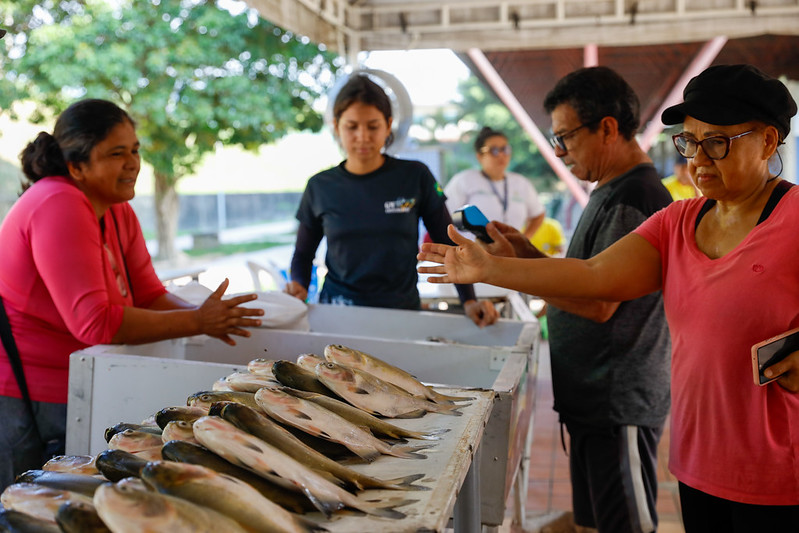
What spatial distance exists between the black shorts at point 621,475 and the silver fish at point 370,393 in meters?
0.95

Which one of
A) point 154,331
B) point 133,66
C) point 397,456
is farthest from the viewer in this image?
point 133,66

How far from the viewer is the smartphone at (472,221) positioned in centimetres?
236

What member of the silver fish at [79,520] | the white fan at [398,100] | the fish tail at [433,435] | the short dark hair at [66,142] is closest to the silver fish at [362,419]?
the fish tail at [433,435]

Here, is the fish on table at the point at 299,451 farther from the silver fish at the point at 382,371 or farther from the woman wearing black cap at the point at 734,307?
the woman wearing black cap at the point at 734,307

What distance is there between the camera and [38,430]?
2234 millimetres

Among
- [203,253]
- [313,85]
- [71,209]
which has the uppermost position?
[313,85]

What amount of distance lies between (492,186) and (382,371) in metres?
4.53

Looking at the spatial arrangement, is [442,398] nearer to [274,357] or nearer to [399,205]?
[274,357]

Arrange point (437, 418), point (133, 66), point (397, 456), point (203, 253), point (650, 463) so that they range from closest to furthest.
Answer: point (397, 456) → point (437, 418) → point (650, 463) → point (133, 66) → point (203, 253)

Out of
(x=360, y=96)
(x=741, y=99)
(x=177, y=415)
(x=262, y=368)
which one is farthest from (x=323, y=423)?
(x=360, y=96)

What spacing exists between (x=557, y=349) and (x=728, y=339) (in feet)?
2.83

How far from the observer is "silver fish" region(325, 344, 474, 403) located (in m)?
1.72

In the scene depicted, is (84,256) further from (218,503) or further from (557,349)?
(557,349)

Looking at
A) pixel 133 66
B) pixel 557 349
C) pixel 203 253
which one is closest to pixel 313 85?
pixel 133 66
